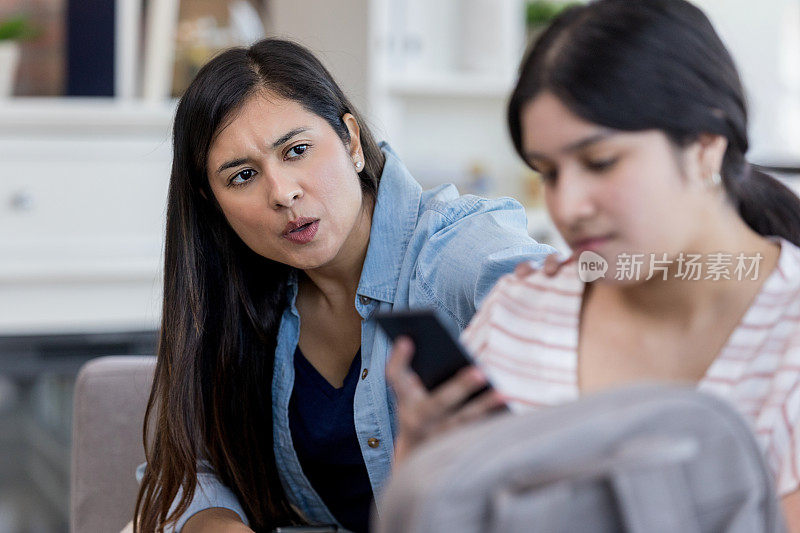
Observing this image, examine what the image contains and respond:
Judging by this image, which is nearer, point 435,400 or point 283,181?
point 435,400

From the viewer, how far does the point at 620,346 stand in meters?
0.82

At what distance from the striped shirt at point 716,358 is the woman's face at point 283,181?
1.48 ft

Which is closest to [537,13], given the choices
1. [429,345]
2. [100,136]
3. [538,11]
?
[538,11]

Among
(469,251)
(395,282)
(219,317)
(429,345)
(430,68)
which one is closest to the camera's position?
(429,345)

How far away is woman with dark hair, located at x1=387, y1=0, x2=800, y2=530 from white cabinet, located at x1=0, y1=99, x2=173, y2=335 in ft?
6.72

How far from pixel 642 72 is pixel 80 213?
2.35 meters

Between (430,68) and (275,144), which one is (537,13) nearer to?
(430,68)

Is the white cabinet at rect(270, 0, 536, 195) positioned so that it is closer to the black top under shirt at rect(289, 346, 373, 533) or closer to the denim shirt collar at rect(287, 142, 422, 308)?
the denim shirt collar at rect(287, 142, 422, 308)

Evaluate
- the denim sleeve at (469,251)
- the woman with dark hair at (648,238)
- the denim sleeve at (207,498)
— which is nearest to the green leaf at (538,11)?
the denim sleeve at (469,251)

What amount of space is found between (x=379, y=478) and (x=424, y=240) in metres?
0.34

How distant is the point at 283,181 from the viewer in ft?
4.22

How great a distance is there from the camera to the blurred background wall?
8.99 feet

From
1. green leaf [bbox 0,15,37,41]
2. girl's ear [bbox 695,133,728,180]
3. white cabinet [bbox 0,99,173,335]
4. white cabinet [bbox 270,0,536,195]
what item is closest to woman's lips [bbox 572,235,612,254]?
girl's ear [bbox 695,133,728,180]

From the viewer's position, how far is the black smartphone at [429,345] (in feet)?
2.33
